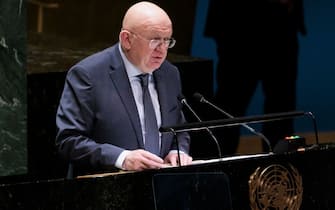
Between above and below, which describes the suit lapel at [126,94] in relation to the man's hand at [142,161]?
above

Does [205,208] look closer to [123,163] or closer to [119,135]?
[123,163]

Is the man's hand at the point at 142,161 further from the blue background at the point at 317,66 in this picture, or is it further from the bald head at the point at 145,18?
the blue background at the point at 317,66

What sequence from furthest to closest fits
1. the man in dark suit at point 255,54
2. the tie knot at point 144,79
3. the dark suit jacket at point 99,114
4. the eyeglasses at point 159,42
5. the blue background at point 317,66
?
the blue background at point 317,66 < the man in dark suit at point 255,54 < the tie knot at point 144,79 < the eyeglasses at point 159,42 < the dark suit jacket at point 99,114

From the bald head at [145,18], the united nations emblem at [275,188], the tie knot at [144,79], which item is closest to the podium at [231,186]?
the united nations emblem at [275,188]

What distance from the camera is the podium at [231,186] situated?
3830 millimetres

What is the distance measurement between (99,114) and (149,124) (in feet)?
0.82

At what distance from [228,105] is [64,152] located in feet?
9.74

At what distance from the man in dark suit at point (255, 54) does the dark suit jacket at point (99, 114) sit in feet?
8.55

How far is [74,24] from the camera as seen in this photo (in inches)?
299

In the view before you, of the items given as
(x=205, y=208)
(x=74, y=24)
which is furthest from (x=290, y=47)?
→ (x=205, y=208)

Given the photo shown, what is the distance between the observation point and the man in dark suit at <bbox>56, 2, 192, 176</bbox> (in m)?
4.60

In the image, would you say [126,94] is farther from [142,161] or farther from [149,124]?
[142,161]

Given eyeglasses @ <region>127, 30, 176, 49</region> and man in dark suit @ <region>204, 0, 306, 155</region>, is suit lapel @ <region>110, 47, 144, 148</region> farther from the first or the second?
man in dark suit @ <region>204, 0, 306, 155</region>

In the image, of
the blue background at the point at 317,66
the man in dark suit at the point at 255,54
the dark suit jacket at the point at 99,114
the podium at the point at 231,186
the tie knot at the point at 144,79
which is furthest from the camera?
the blue background at the point at 317,66
